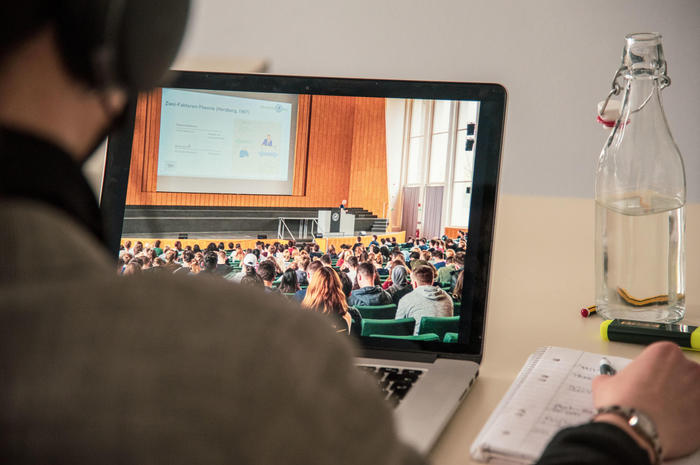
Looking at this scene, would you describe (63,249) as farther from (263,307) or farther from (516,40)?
(516,40)

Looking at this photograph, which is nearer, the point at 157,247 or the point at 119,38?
the point at 119,38

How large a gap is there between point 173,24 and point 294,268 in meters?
0.48

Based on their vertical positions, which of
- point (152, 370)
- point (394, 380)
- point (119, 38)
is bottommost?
point (394, 380)

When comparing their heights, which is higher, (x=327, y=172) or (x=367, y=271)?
(x=327, y=172)

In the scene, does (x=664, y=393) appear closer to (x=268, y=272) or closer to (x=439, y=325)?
(x=439, y=325)

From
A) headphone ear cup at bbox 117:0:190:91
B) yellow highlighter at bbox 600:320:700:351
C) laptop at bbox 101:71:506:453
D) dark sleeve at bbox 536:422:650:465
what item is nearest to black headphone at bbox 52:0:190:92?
headphone ear cup at bbox 117:0:190:91

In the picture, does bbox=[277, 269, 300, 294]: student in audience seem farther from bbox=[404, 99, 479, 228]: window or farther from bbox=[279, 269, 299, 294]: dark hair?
bbox=[404, 99, 479, 228]: window

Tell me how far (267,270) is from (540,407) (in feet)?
1.12

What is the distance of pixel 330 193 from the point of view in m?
0.70

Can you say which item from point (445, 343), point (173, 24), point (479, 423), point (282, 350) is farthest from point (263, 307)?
point (445, 343)

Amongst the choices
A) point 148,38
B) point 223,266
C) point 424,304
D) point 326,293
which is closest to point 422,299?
point 424,304

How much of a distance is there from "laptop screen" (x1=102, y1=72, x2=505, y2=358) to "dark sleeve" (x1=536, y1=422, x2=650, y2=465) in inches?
10.7

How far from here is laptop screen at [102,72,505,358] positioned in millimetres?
666

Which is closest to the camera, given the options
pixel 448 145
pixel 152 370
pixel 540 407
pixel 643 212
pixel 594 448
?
pixel 152 370
